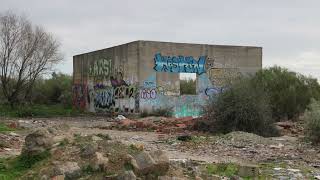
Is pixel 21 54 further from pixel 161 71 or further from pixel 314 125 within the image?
pixel 314 125

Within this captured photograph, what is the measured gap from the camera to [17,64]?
3822cm

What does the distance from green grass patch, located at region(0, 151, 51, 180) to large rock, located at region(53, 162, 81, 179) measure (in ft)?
2.68

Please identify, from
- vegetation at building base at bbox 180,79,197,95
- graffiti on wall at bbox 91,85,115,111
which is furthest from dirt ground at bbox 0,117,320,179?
vegetation at building base at bbox 180,79,197,95

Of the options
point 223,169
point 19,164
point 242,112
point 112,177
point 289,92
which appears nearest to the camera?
point 112,177

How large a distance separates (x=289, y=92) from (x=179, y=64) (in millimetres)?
7626

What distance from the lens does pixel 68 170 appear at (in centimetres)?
859

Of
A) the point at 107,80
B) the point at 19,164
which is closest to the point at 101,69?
the point at 107,80

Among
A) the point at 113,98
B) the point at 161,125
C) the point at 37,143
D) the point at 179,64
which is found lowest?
the point at 161,125

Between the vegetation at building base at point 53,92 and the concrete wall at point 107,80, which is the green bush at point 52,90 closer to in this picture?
the vegetation at building base at point 53,92

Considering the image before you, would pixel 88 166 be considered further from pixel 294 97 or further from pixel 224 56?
pixel 224 56

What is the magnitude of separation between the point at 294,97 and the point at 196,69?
7595mm

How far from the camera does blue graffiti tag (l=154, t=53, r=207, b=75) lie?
32.5m

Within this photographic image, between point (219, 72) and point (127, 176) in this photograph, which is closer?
point (127, 176)

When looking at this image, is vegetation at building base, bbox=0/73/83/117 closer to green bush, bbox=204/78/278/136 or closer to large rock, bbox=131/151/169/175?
green bush, bbox=204/78/278/136
